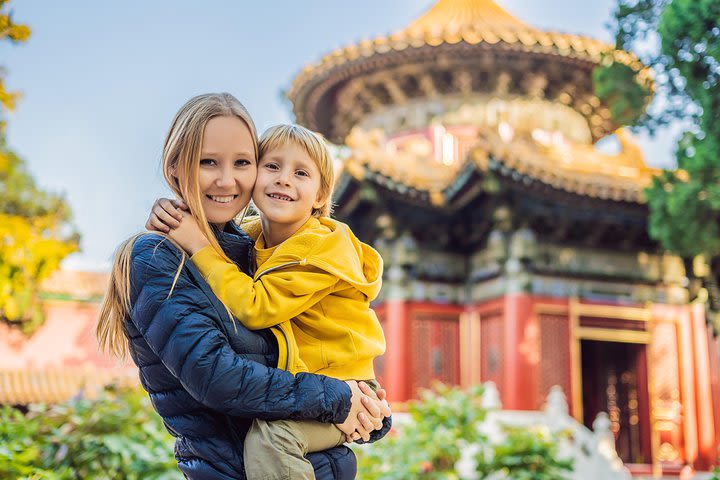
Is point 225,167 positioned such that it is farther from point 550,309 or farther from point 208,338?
point 550,309

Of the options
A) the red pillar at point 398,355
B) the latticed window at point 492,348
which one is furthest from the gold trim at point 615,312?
the red pillar at point 398,355

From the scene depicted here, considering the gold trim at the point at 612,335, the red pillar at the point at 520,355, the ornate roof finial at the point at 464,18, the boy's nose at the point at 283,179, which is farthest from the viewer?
the ornate roof finial at the point at 464,18

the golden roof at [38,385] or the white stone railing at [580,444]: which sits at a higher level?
the golden roof at [38,385]

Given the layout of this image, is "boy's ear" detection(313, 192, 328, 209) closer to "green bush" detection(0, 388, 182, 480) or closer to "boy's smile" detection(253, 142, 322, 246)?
"boy's smile" detection(253, 142, 322, 246)

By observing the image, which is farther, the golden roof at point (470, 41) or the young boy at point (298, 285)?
the golden roof at point (470, 41)

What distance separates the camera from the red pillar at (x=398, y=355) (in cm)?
973

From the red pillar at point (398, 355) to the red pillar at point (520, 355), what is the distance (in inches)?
51.3

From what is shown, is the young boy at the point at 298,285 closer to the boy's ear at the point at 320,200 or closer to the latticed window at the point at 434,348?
the boy's ear at the point at 320,200

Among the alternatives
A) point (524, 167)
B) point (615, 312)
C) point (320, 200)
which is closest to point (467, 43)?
point (524, 167)

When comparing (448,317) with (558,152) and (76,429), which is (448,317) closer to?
(558,152)

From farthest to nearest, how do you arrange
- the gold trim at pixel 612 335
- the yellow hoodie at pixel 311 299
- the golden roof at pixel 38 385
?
the golden roof at pixel 38 385 < the gold trim at pixel 612 335 < the yellow hoodie at pixel 311 299

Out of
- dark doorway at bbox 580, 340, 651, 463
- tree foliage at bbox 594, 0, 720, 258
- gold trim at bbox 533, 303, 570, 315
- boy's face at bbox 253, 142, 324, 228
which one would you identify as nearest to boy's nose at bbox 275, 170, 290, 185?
A: boy's face at bbox 253, 142, 324, 228

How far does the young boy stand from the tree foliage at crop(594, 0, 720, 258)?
4.01 meters

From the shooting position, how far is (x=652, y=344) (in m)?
9.86
